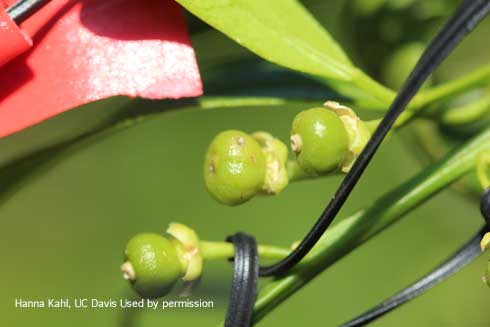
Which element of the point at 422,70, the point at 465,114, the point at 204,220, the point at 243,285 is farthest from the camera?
the point at 204,220

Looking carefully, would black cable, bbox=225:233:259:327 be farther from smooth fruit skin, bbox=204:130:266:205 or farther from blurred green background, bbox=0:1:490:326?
blurred green background, bbox=0:1:490:326

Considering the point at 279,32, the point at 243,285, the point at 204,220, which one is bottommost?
the point at 204,220

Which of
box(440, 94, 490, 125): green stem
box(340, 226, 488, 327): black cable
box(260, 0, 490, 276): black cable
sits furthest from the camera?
box(440, 94, 490, 125): green stem

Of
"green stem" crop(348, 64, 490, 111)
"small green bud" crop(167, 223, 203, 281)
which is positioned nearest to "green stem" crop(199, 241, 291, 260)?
"small green bud" crop(167, 223, 203, 281)

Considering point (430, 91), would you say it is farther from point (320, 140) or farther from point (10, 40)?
point (10, 40)

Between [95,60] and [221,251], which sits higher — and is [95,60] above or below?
above

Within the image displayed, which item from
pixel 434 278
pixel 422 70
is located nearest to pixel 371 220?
pixel 434 278

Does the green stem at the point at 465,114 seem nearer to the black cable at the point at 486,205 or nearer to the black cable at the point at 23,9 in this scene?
the black cable at the point at 486,205

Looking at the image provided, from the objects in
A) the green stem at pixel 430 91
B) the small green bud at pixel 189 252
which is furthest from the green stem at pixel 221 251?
the green stem at pixel 430 91
